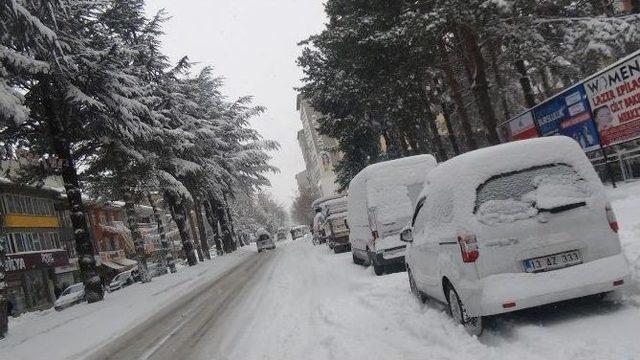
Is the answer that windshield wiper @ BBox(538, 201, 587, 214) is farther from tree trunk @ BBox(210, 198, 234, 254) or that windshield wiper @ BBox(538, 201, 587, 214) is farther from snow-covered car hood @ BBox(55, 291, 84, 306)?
tree trunk @ BBox(210, 198, 234, 254)

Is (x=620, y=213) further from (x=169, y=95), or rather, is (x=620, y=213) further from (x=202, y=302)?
(x=169, y=95)

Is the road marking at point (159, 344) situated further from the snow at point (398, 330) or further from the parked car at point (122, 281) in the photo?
the parked car at point (122, 281)

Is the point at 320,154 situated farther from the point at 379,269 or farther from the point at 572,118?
the point at 379,269

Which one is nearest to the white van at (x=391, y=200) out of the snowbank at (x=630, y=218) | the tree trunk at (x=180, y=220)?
the snowbank at (x=630, y=218)

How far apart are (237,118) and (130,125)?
1053 inches

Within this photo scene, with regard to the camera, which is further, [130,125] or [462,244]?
[130,125]

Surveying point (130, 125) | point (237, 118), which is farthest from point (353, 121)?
point (130, 125)

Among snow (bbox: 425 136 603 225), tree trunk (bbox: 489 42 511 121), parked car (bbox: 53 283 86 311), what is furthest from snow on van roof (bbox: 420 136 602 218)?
parked car (bbox: 53 283 86 311)

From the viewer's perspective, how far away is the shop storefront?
40.1 meters

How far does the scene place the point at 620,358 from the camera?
4.24 meters

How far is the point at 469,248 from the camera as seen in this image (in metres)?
5.67

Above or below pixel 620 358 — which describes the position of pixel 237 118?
above

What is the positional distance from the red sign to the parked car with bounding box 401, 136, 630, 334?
132 ft

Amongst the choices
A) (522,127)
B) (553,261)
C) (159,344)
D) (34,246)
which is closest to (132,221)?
(159,344)
